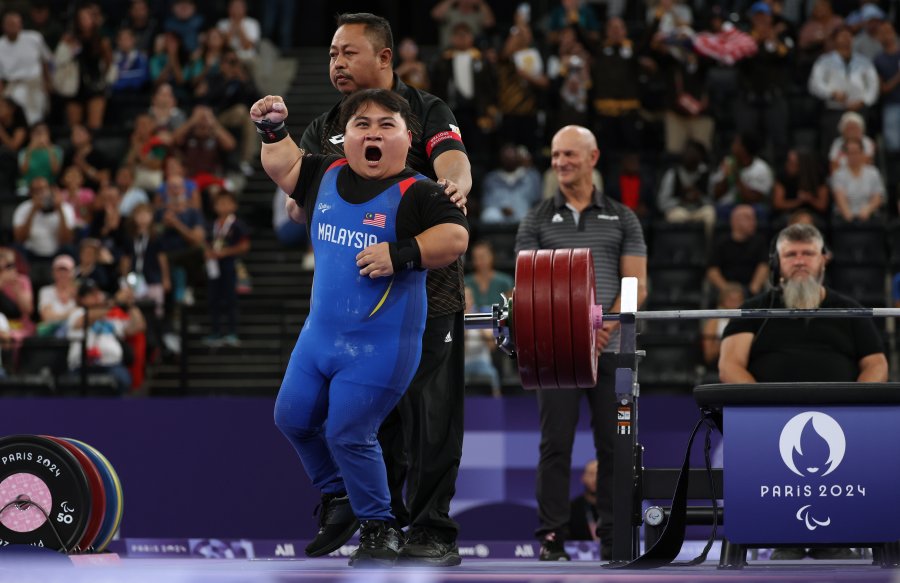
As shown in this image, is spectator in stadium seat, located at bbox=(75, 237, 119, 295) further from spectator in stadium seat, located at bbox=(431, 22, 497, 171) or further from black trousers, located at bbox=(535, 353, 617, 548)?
black trousers, located at bbox=(535, 353, 617, 548)

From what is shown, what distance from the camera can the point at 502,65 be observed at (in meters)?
13.5

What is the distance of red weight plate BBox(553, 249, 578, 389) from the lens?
500cm

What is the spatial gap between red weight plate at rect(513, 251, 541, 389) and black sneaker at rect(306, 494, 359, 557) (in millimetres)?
788

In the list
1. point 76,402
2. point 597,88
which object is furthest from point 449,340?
point 597,88

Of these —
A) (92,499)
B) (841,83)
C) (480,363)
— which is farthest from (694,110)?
(92,499)

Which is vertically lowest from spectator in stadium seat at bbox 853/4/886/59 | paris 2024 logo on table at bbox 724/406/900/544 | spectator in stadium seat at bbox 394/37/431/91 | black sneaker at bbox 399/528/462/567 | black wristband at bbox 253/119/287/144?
black sneaker at bbox 399/528/462/567

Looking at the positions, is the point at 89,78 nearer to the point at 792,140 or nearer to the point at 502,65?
the point at 502,65

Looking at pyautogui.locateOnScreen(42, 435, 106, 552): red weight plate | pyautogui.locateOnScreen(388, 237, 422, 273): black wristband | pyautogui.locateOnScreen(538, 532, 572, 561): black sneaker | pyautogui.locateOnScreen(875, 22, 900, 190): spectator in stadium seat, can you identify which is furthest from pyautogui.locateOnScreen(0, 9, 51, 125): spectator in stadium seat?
pyautogui.locateOnScreen(388, 237, 422, 273): black wristband

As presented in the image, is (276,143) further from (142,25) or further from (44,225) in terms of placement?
(142,25)

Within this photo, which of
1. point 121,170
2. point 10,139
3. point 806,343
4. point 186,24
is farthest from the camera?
point 186,24

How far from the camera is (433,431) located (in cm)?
505

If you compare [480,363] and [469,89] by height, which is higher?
Result: [469,89]

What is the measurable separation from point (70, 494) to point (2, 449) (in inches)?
12.6

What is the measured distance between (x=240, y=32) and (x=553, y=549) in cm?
960
